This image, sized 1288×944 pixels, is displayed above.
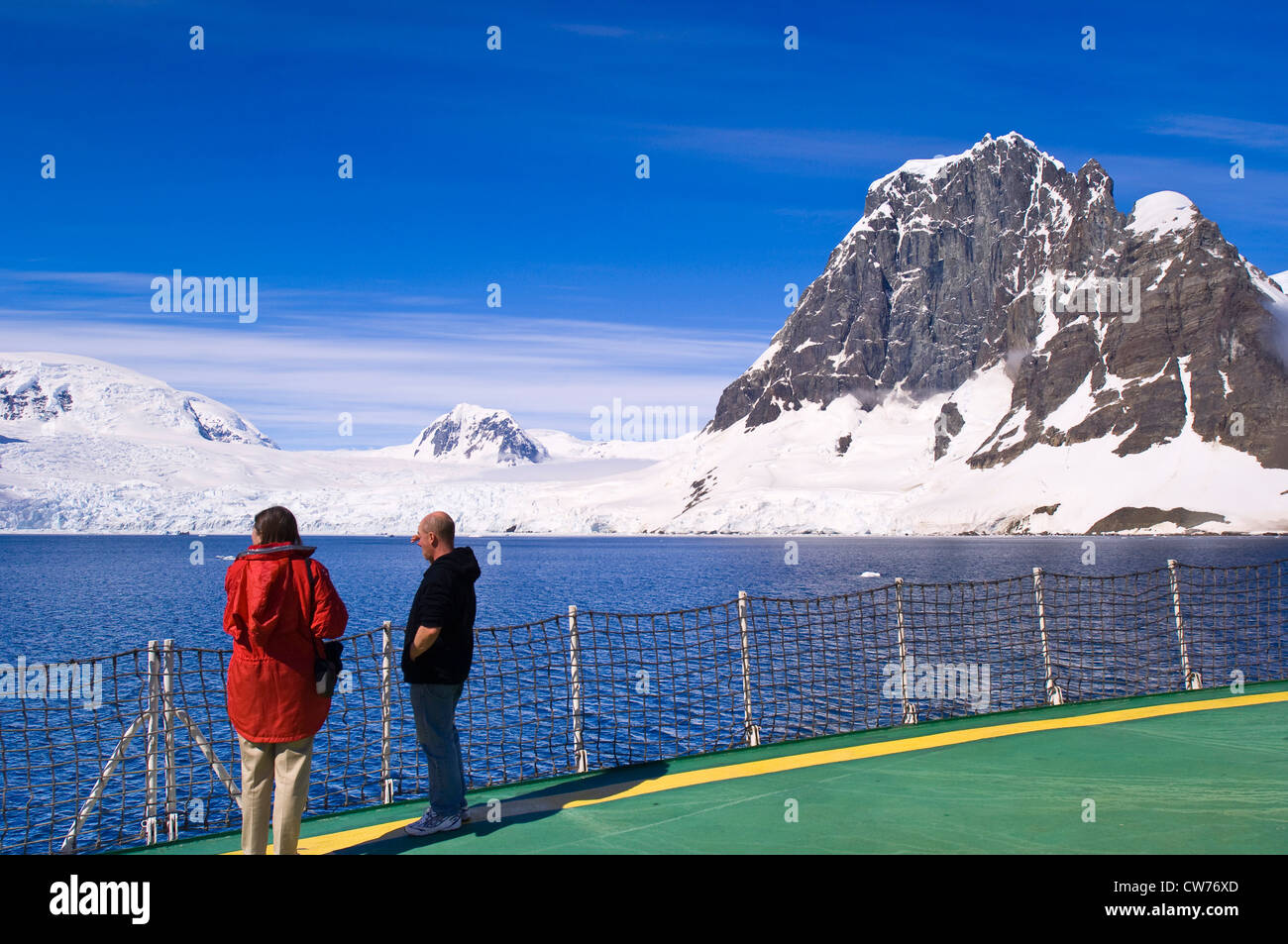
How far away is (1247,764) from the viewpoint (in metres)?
8.98

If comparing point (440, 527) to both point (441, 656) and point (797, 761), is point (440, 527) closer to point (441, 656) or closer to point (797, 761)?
point (441, 656)

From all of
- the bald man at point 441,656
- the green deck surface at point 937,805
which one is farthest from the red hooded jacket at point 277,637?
the green deck surface at point 937,805

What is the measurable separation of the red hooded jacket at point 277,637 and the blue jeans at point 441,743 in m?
1.26

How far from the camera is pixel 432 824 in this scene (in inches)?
302

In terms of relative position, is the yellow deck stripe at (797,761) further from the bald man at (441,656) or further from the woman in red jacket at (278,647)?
the woman in red jacket at (278,647)

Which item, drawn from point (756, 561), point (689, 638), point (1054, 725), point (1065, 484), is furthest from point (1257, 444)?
point (1054, 725)

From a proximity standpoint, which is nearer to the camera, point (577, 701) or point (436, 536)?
point (436, 536)

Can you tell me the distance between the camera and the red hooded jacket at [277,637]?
624cm

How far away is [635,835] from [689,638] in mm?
35018

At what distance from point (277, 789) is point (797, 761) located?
16.8 feet

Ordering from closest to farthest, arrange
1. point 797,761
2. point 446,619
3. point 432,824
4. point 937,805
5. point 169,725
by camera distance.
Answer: point 446,619
point 432,824
point 937,805
point 169,725
point 797,761

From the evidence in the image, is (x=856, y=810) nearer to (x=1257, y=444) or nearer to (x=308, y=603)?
(x=308, y=603)

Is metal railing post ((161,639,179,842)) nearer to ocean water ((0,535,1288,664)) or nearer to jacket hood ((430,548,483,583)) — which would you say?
jacket hood ((430,548,483,583))

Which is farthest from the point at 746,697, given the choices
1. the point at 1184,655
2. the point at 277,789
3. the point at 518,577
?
the point at 518,577
